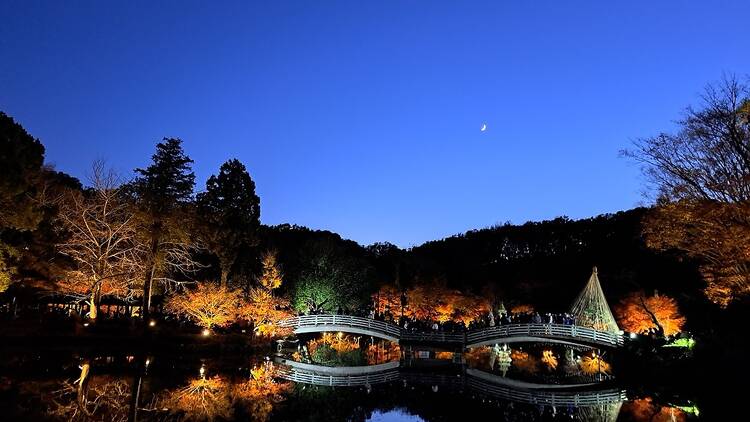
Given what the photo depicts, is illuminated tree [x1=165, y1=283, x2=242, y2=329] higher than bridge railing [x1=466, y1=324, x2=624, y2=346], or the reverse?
illuminated tree [x1=165, y1=283, x2=242, y2=329]

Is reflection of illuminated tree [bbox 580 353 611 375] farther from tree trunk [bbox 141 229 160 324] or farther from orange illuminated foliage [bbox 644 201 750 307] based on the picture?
tree trunk [bbox 141 229 160 324]

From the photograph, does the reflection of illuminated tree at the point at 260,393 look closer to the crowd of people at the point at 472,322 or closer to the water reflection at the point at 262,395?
the water reflection at the point at 262,395

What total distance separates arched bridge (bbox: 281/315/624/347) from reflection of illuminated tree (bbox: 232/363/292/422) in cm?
1091

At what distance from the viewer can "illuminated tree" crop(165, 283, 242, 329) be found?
26188mm

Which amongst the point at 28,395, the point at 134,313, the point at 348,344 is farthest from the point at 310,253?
the point at 28,395

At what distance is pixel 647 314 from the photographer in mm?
29703

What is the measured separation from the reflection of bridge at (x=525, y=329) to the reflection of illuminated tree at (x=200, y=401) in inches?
518

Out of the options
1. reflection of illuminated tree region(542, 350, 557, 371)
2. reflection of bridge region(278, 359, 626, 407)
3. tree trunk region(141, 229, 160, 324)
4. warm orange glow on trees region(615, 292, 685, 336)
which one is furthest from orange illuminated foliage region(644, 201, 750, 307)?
tree trunk region(141, 229, 160, 324)

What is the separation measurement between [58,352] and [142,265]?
6170 mm

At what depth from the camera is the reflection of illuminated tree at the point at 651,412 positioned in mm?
14875

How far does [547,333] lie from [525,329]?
3.91 feet

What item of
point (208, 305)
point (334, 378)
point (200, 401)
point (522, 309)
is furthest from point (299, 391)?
point (522, 309)

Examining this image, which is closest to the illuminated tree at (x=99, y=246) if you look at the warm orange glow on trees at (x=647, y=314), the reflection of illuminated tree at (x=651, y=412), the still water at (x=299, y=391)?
the still water at (x=299, y=391)

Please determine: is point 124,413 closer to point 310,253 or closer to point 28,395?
point 28,395
